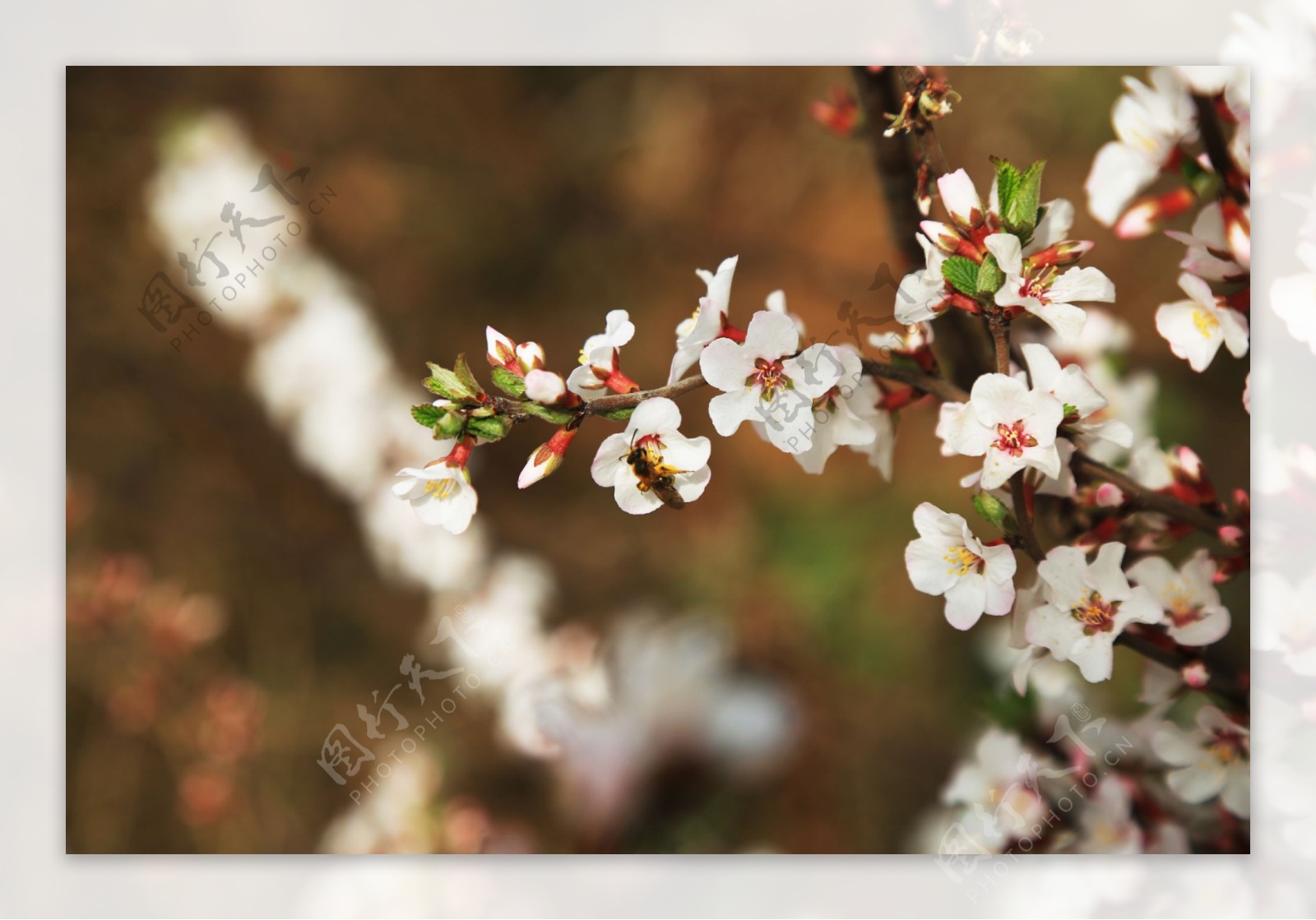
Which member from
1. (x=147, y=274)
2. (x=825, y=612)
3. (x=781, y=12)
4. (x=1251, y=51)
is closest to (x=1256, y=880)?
(x=825, y=612)

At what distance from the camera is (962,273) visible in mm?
744

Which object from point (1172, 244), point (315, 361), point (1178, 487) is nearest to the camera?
point (1178, 487)

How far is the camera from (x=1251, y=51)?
1126 millimetres

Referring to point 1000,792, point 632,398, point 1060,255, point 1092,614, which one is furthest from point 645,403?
point 1000,792

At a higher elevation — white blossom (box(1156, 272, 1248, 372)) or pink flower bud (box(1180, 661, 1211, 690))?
white blossom (box(1156, 272, 1248, 372))

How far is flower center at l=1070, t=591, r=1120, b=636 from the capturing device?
89cm

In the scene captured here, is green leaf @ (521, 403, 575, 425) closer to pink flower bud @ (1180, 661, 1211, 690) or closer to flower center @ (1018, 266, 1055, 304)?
flower center @ (1018, 266, 1055, 304)

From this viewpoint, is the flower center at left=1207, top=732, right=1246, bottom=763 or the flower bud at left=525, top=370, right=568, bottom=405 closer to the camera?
the flower bud at left=525, top=370, right=568, bottom=405

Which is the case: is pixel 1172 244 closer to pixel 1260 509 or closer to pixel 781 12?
pixel 1260 509

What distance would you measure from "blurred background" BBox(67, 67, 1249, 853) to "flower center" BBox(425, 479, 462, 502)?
34cm

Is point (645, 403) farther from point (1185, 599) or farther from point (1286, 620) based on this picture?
point (1286, 620)

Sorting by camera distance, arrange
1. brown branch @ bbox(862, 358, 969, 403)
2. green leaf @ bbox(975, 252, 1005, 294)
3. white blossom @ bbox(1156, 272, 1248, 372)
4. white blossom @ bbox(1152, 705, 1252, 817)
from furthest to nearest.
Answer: white blossom @ bbox(1152, 705, 1252, 817), white blossom @ bbox(1156, 272, 1248, 372), brown branch @ bbox(862, 358, 969, 403), green leaf @ bbox(975, 252, 1005, 294)

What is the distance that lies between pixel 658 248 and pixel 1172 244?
0.60 m

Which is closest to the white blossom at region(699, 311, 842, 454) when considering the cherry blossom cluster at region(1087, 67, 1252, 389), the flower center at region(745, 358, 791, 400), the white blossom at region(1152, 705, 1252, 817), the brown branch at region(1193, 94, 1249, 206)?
the flower center at region(745, 358, 791, 400)
